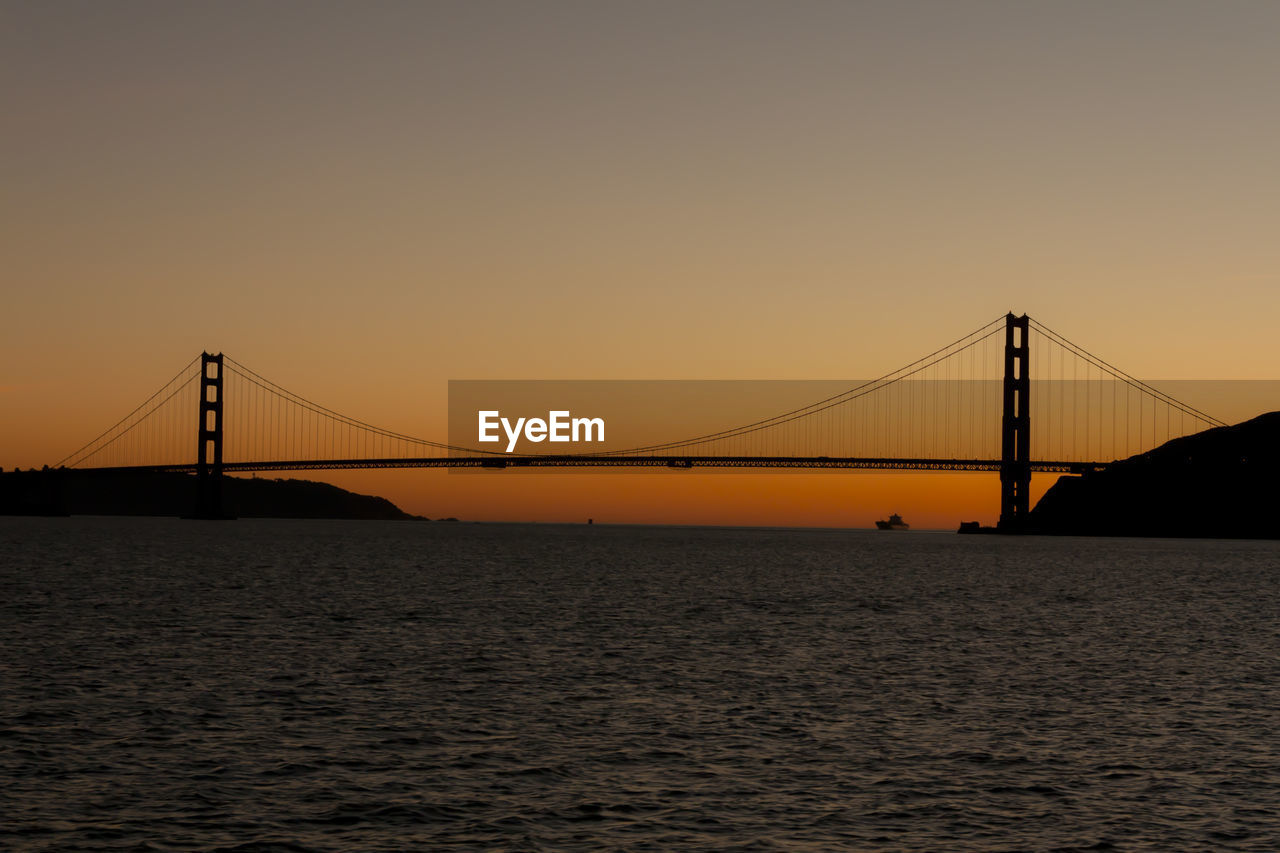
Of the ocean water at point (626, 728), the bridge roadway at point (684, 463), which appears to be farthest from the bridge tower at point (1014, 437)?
the ocean water at point (626, 728)

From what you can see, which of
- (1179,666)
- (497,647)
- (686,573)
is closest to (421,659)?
(497,647)

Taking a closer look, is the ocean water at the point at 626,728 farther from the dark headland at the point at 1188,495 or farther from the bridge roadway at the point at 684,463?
the dark headland at the point at 1188,495

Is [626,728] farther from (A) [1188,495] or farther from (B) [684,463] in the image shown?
(A) [1188,495]

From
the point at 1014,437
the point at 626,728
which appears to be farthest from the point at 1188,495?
the point at 626,728

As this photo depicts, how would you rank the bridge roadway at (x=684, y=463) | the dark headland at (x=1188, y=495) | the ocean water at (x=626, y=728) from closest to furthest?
the ocean water at (x=626, y=728) < the bridge roadway at (x=684, y=463) < the dark headland at (x=1188, y=495)

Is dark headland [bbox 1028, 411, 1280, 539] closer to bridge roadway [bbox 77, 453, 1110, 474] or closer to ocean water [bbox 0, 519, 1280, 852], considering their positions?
bridge roadway [bbox 77, 453, 1110, 474]

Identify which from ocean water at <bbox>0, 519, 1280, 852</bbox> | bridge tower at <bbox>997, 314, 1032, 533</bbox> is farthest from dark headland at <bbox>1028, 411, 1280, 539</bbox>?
ocean water at <bbox>0, 519, 1280, 852</bbox>
